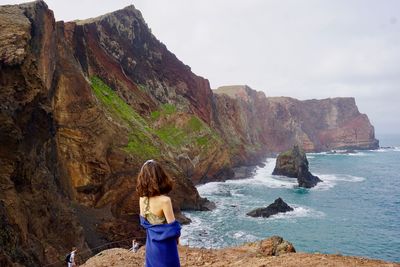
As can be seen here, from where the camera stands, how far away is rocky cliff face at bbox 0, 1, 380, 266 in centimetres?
2002

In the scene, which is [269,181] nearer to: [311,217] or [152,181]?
[311,217]

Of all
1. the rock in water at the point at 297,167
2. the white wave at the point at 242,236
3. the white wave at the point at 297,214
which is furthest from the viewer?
the rock in water at the point at 297,167

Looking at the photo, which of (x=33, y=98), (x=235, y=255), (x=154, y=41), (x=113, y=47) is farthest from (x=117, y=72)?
(x=235, y=255)

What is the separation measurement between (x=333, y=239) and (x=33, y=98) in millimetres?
27088

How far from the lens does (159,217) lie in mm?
4695

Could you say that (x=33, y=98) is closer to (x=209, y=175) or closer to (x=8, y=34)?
(x=8, y=34)

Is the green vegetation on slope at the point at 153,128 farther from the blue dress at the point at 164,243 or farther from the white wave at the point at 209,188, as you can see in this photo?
the blue dress at the point at 164,243

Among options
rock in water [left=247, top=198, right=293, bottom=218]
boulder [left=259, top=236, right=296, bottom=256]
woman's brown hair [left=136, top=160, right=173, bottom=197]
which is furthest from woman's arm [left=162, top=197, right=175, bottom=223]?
rock in water [left=247, top=198, right=293, bottom=218]

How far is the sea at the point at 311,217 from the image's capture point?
3356cm

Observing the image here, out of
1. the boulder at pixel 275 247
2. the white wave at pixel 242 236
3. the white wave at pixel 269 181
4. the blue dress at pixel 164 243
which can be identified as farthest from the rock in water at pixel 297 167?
the blue dress at pixel 164 243

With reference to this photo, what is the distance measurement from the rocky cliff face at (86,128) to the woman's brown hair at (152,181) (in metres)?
12.2

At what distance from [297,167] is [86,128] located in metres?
46.2

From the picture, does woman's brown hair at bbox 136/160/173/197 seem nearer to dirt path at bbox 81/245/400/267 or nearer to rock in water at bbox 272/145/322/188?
dirt path at bbox 81/245/400/267

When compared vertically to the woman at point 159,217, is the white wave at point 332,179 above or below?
below
